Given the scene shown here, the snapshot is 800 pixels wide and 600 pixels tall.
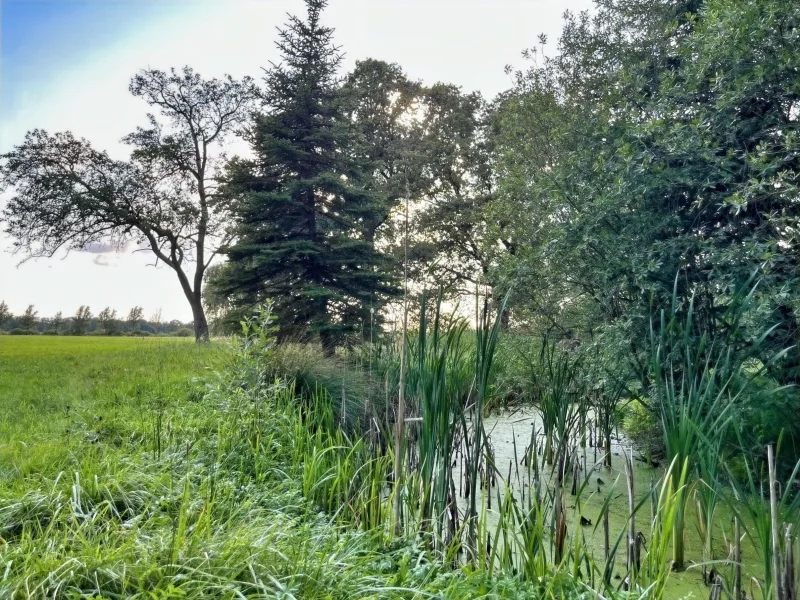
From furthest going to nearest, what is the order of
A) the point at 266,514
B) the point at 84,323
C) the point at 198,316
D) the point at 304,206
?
1. the point at 198,316
2. the point at 304,206
3. the point at 84,323
4. the point at 266,514

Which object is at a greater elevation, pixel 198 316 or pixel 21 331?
pixel 198 316

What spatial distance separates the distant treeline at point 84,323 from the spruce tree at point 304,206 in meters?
1.24

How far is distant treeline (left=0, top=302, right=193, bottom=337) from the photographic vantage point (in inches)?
193

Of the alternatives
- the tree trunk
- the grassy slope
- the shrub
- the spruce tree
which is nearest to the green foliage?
the grassy slope

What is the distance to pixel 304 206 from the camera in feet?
26.4

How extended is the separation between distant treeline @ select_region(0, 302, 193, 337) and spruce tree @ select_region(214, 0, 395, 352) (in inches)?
48.7

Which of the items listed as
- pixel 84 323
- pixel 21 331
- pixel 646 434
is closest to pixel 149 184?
pixel 84 323

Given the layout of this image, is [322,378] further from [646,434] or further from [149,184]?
[149,184]

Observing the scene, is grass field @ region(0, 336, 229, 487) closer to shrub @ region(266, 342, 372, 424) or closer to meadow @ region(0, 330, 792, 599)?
meadow @ region(0, 330, 792, 599)

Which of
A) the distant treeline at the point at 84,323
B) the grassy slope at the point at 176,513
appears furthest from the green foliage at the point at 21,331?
the grassy slope at the point at 176,513

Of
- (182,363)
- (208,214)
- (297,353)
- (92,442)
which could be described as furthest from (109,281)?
(208,214)

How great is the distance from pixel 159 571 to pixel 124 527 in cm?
52

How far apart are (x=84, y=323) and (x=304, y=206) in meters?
3.55

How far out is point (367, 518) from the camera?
240cm
